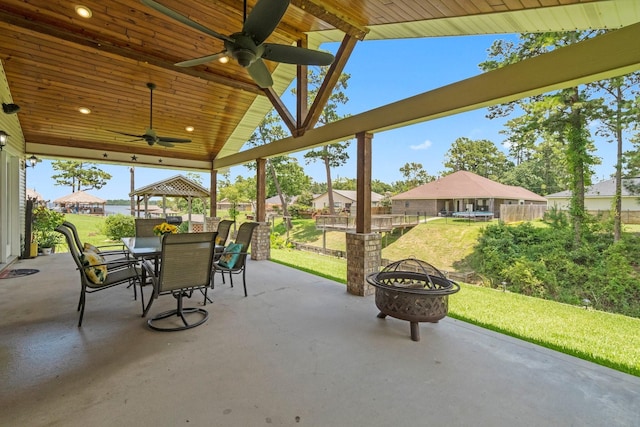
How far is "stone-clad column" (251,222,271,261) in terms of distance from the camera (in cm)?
751

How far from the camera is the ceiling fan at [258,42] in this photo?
2350 mm

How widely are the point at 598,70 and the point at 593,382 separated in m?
2.56

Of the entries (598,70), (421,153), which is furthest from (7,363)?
(421,153)

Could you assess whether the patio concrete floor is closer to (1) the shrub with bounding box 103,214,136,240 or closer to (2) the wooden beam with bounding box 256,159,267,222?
(2) the wooden beam with bounding box 256,159,267,222

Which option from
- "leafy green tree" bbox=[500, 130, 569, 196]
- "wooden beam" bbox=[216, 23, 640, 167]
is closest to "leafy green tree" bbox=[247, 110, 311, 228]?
"wooden beam" bbox=[216, 23, 640, 167]

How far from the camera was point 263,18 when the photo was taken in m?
2.44

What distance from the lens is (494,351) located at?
2.86 m

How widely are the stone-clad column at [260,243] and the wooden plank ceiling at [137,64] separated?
281 cm

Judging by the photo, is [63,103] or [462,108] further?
[63,103]

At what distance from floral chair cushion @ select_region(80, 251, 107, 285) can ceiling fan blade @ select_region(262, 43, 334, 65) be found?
2903mm

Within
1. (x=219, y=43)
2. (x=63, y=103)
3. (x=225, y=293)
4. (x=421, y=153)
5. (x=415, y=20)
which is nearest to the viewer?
(x=415, y=20)

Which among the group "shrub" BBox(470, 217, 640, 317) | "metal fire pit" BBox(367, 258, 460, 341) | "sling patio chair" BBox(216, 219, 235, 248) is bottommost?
"shrub" BBox(470, 217, 640, 317)

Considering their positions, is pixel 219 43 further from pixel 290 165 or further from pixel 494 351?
pixel 290 165

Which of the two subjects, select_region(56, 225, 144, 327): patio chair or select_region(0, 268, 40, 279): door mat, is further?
select_region(0, 268, 40, 279): door mat
